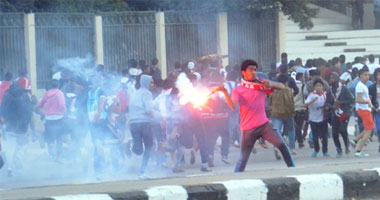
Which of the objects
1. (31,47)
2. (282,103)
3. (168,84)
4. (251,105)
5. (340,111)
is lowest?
(340,111)

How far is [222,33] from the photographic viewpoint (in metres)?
22.1

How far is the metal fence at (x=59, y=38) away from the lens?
19219 mm

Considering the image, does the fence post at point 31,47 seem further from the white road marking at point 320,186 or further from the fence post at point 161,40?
the white road marking at point 320,186

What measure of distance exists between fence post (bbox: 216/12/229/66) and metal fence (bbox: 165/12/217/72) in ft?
0.41

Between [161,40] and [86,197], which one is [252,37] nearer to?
[161,40]

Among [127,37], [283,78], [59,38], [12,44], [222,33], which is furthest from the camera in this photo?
[222,33]

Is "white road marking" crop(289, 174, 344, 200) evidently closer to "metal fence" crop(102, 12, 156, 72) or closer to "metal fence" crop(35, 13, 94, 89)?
"metal fence" crop(35, 13, 94, 89)

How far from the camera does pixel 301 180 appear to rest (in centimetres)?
806

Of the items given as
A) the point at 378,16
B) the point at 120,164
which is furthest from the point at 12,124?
the point at 378,16

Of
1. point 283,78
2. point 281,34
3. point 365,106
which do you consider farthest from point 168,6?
point 365,106

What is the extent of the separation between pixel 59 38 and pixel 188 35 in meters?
3.82

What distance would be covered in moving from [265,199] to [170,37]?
13.8 m

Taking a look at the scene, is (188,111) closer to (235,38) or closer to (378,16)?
(235,38)

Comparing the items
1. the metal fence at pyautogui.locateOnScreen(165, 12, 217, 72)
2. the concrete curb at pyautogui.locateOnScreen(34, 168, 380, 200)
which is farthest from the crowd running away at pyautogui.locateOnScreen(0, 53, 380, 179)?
the metal fence at pyautogui.locateOnScreen(165, 12, 217, 72)
